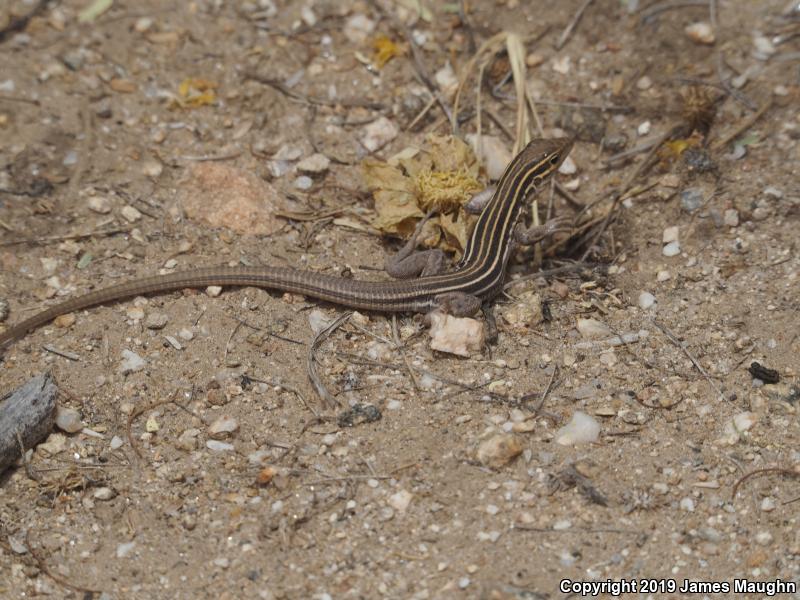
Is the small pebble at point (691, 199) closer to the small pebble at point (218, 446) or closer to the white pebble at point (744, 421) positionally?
the white pebble at point (744, 421)

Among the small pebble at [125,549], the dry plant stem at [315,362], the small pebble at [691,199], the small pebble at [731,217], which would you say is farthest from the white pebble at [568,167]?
the small pebble at [125,549]

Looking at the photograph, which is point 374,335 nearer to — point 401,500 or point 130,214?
point 401,500

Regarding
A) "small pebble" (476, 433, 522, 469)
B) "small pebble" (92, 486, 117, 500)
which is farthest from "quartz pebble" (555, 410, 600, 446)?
"small pebble" (92, 486, 117, 500)

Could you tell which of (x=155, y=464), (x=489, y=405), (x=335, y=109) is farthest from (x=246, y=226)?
(x=489, y=405)

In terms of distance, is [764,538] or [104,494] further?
[104,494]

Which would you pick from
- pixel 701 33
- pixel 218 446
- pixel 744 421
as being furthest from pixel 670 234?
pixel 218 446

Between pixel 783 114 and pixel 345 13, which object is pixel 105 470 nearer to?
pixel 345 13

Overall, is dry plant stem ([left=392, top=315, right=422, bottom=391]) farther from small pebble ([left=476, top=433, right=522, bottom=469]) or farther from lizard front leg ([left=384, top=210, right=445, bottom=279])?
small pebble ([left=476, top=433, right=522, bottom=469])
